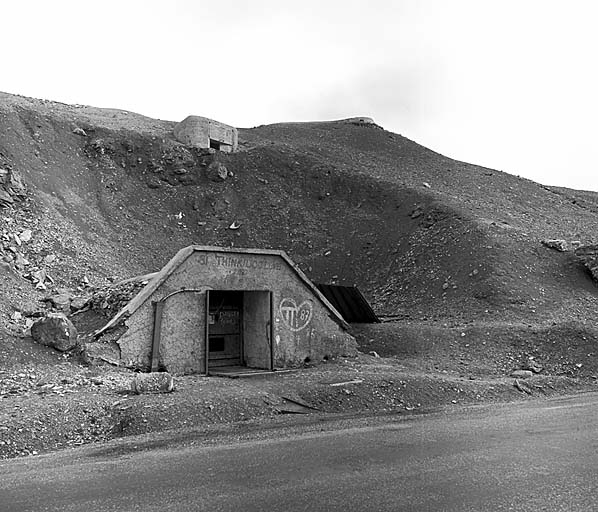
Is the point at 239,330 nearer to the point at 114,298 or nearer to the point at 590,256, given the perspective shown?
the point at 114,298

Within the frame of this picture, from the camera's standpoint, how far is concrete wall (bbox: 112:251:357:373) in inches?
546

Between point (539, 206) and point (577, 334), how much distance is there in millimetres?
19862

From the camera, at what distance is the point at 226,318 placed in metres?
16.6

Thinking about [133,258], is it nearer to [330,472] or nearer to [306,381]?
[306,381]

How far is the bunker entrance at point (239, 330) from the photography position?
16.0m

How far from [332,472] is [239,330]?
10641 mm

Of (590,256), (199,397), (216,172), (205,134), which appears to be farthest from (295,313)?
(205,134)

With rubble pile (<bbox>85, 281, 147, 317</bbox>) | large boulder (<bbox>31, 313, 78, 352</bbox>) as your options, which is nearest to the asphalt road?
large boulder (<bbox>31, 313, 78, 352</bbox>)

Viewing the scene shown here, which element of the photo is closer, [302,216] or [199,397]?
[199,397]

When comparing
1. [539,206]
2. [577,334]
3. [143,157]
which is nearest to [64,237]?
[143,157]

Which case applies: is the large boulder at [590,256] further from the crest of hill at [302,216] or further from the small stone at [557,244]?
the small stone at [557,244]

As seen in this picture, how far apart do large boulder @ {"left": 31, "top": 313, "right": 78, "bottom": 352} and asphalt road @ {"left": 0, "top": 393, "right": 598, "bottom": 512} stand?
526cm

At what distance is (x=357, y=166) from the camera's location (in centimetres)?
3809

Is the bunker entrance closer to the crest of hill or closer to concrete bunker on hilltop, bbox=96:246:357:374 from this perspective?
concrete bunker on hilltop, bbox=96:246:357:374
